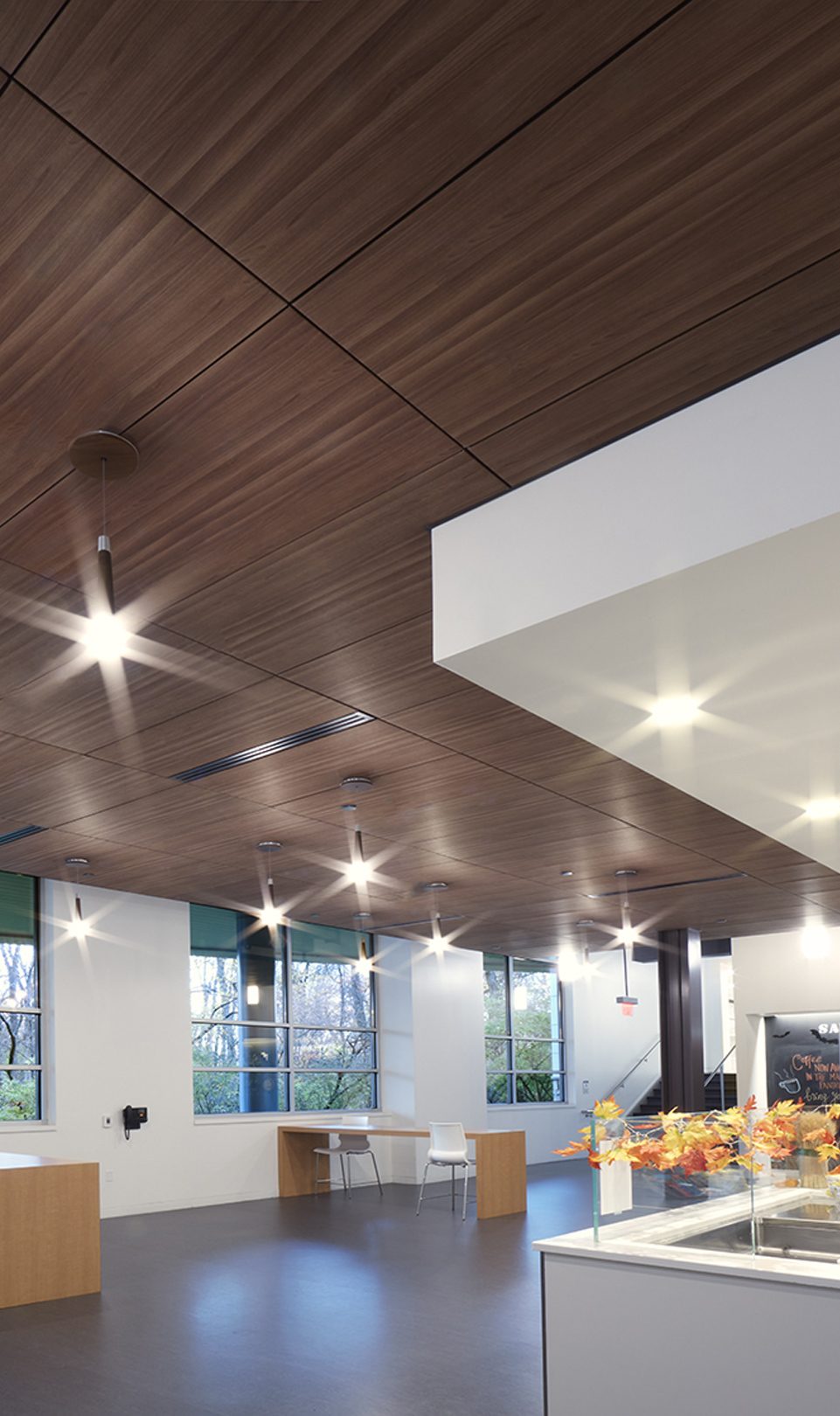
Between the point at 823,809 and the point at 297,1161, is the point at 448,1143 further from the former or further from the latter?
the point at 823,809

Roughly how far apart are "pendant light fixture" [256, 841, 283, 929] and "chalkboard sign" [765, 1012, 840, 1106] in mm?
4955

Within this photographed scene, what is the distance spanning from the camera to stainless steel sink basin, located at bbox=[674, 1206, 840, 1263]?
144 inches

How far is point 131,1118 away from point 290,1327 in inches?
182

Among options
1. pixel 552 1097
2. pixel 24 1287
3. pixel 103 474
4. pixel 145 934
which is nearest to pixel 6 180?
pixel 103 474

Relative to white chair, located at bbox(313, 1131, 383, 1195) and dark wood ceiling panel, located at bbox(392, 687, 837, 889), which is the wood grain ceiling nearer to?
dark wood ceiling panel, located at bbox(392, 687, 837, 889)

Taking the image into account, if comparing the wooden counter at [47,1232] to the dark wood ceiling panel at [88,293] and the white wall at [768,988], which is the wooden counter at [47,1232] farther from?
the white wall at [768,988]

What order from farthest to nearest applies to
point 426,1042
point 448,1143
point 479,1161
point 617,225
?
point 426,1042 < point 448,1143 < point 479,1161 < point 617,225

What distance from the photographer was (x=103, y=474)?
324 cm

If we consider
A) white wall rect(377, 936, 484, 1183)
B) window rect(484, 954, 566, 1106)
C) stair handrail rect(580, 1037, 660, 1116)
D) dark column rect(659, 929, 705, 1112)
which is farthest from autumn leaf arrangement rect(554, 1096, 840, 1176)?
stair handrail rect(580, 1037, 660, 1116)

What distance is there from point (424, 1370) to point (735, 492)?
4.32 m

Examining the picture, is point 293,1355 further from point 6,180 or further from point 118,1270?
point 6,180

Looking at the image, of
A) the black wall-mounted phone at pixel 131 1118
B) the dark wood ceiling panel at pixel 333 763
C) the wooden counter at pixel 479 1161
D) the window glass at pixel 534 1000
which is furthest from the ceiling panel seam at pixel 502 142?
the window glass at pixel 534 1000

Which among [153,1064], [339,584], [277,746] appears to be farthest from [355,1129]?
[339,584]

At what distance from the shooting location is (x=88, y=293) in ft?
8.26
